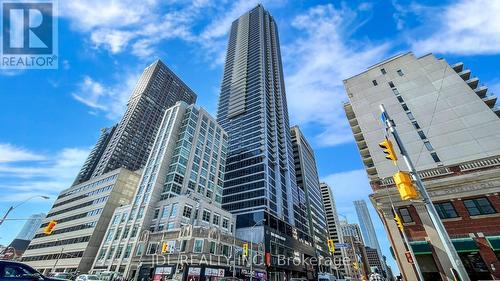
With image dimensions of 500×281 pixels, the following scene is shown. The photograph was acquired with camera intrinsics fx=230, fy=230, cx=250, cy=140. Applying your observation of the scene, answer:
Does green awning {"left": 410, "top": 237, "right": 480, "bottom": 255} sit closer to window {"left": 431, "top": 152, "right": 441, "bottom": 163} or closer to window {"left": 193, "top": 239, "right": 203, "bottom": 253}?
window {"left": 431, "top": 152, "right": 441, "bottom": 163}

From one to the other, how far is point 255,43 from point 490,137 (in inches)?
5214

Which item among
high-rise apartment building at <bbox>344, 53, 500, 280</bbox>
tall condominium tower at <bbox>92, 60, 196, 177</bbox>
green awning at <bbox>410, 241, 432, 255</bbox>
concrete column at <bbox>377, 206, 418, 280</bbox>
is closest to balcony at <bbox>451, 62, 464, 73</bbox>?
high-rise apartment building at <bbox>344, 53, 500, 280</bbox>

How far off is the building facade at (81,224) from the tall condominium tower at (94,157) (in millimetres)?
47205

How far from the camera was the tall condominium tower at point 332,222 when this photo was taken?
14469 centimetres

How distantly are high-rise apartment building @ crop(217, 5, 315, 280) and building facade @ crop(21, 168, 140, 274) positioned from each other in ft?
123

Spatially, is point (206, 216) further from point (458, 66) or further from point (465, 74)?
point (458, 66)

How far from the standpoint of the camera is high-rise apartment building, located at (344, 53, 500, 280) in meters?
21.3

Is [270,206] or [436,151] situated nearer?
[436,151]

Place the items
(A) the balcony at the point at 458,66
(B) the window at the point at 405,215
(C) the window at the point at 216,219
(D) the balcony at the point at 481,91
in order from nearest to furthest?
(B) the window at the point at 405,215
(D) the balcony at the point at 481,91
(A) the balcony at the point at 458,66
(C) the window at the point at 216,219

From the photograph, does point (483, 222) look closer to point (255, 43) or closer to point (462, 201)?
point (462, 201)

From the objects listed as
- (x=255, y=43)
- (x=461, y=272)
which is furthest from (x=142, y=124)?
(x=461, y=272)

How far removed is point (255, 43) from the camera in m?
142

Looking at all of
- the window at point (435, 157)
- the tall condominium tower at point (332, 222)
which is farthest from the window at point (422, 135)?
the tall condominium tower at point (332, 222)

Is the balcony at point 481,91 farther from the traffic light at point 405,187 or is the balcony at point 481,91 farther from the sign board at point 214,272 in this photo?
the sign board at point 214,272
